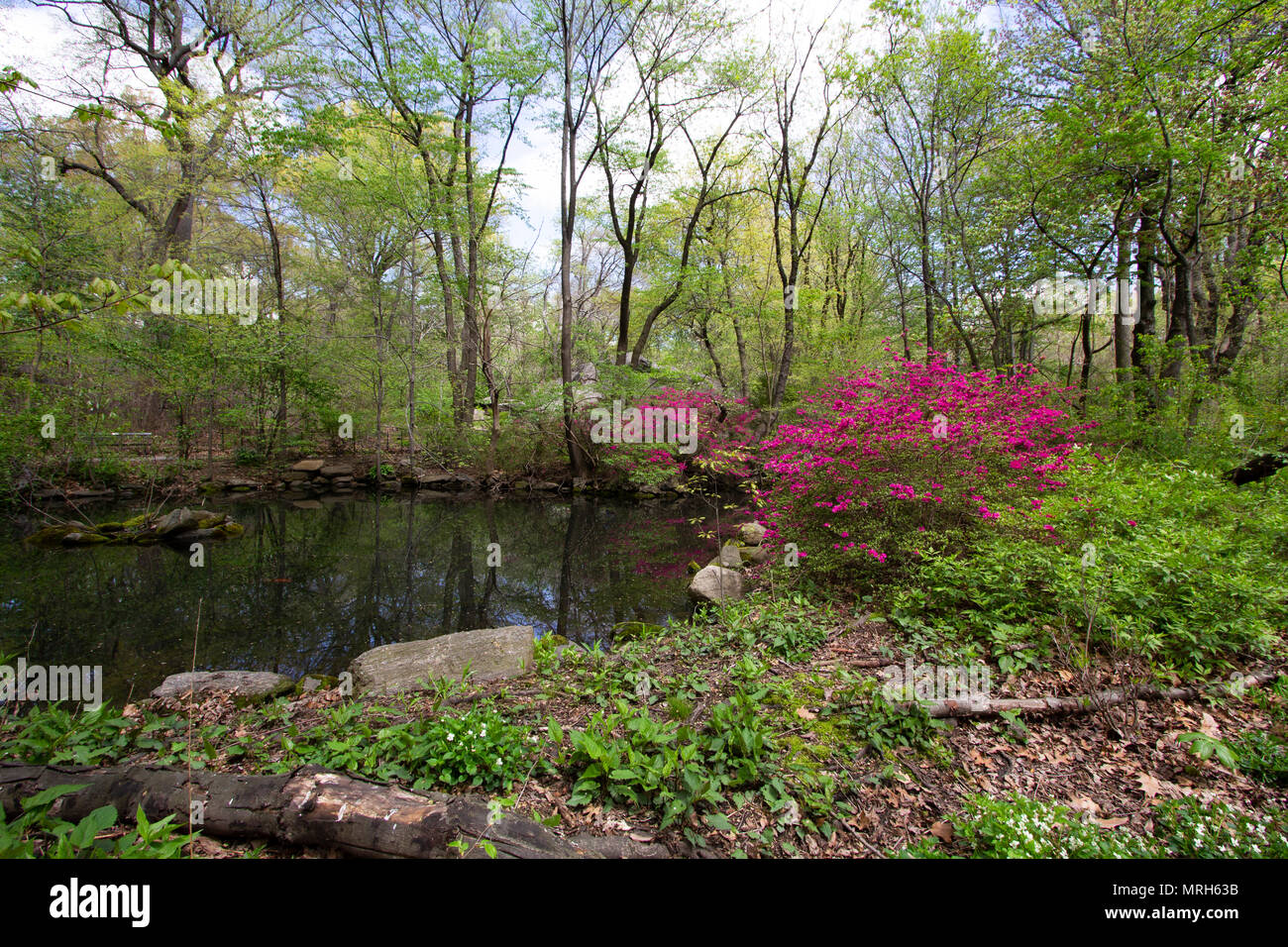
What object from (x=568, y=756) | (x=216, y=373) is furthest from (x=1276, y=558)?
(x=216, y=373)

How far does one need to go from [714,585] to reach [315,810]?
14.8 feet

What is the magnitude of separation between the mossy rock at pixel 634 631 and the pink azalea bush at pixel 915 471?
5.69ft

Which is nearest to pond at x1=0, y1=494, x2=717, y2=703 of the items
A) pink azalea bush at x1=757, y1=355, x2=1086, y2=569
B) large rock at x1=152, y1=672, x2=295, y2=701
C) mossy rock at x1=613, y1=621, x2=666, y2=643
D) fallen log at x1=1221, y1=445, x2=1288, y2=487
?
mossy rock at x1=613, y1=621, x2=666, y2=643

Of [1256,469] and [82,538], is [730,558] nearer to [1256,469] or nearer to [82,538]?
[1256,469]

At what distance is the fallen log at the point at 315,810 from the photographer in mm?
1786

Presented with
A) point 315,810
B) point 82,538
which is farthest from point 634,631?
point 82,538

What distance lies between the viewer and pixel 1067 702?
8.79 ft

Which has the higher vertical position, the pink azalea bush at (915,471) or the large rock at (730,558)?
the pink azalea bush at (915,471)

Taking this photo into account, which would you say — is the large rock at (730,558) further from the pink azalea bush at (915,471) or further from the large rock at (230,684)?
the large rock at (230,684)

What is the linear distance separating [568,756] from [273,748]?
1.72m

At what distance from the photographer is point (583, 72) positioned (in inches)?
524

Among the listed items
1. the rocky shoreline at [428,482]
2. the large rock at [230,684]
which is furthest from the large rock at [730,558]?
the rocky shoreline at [428,482]

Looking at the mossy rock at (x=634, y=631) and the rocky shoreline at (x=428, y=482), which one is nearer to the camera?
the mossy rock at (x=634, y=631)
